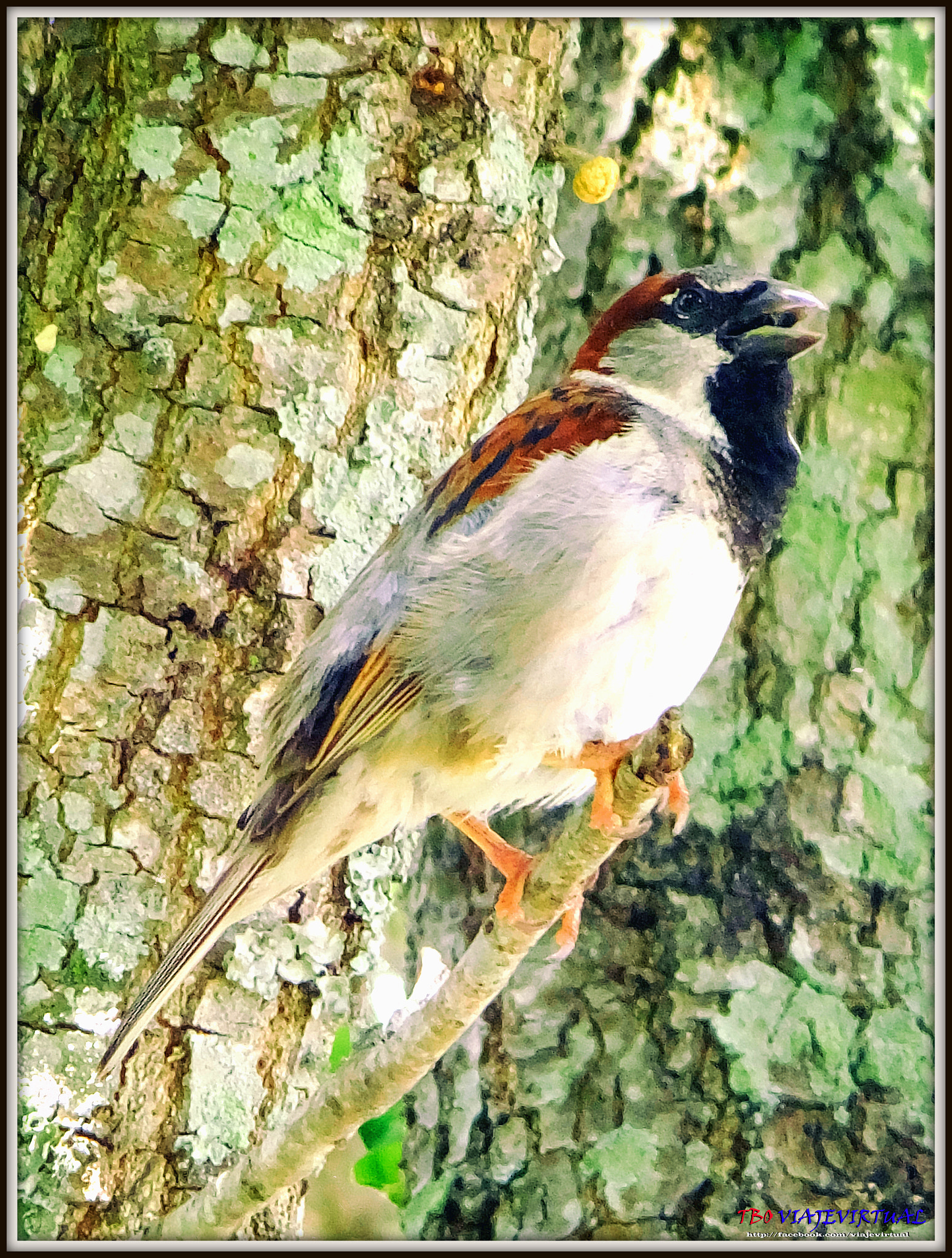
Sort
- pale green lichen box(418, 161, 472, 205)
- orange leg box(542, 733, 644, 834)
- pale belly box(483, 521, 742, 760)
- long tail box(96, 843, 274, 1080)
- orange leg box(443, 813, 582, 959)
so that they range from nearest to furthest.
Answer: orange leg box(542, 733, 644, 834), pale belly box(483, 521, 742, 760), long tail box(96, 843, 274, 1080), orange leg box(443, 813, 582, 959), pale green lichen box(418, 161, 472, 205)

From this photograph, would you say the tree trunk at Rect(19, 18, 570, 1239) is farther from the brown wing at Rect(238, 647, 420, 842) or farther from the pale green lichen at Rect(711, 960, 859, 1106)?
the pale green lichen at Rect(711, 960, 859, 1106)

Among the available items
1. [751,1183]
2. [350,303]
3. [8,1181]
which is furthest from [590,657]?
[8,1181]

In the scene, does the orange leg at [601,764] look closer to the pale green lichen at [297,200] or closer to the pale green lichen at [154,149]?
the pale green lichen at [297,200]

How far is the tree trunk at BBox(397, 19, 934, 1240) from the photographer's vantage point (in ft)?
4.20

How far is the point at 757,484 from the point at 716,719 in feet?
1.22

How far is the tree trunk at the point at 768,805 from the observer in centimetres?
128

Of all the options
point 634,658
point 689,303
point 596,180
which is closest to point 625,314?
point 689,303

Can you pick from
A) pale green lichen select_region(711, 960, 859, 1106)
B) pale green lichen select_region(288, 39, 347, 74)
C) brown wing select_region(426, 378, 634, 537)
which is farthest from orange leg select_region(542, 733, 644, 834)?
pale green lichen select_region(288, 39, 347, 74)

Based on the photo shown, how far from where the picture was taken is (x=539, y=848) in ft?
4.58

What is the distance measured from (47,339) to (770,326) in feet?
2.65

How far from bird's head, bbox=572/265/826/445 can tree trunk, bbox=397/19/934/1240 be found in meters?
0.22

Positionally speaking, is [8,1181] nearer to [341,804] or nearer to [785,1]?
[341,804]

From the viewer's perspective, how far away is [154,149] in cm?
130

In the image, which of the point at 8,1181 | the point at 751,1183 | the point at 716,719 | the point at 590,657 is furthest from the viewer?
the point at 716,719
